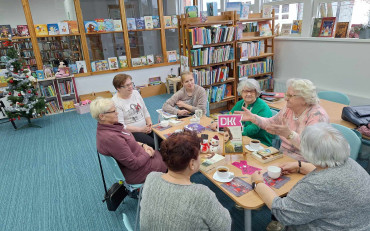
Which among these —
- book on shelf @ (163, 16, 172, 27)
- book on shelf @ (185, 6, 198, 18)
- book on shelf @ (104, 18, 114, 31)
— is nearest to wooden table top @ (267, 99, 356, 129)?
book on shelf @ (185, 6, 198, 18)

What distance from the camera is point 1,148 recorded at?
4.27 metres

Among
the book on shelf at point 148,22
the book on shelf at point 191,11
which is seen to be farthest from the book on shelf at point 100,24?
the book on shelf at point 191,11

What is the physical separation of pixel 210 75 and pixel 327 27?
2223 mm

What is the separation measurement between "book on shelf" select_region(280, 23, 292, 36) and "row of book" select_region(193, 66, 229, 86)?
1.57 m

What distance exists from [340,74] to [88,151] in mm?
4485

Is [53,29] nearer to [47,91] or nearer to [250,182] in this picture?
[47,91]

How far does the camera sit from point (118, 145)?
2074mm

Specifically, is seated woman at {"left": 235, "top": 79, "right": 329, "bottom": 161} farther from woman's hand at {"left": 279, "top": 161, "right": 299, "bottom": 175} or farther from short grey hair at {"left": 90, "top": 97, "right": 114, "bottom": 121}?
short grey hair at {"left": 90, "top": 97, "right": 114, "bottom": 121}

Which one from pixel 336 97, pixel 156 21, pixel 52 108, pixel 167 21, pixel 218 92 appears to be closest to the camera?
pixel 336 97

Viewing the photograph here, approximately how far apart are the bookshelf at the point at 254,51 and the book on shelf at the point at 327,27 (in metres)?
1.02

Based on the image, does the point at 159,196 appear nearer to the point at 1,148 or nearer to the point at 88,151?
the point at 88,151

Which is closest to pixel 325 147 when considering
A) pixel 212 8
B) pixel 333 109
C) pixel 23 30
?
pixel 333 109

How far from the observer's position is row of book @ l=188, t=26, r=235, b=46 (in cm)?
427

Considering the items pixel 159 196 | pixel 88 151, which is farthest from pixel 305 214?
pixel 88 151
